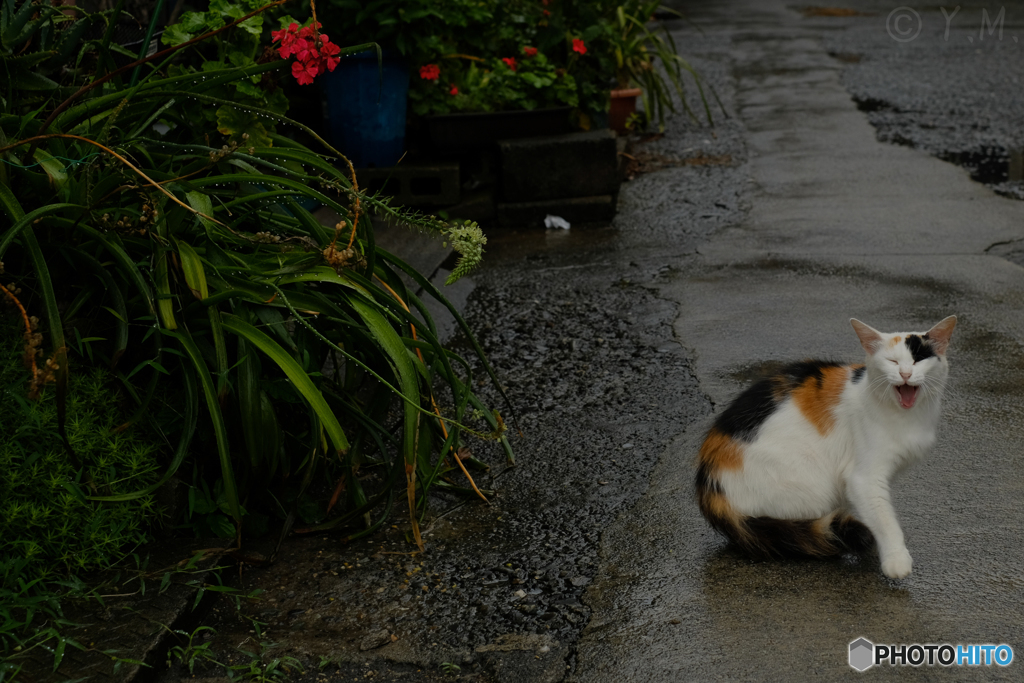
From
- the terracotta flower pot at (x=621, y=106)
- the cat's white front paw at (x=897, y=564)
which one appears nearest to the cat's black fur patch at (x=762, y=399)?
the cat's white front paw at (x=897, y=564)

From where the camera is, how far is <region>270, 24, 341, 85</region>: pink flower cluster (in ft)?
8.57

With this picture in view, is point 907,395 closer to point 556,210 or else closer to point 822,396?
point 822,396

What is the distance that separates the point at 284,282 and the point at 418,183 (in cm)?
270

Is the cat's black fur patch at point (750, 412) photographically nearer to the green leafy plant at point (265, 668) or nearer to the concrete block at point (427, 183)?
the green leafy plant at point (265, 668)

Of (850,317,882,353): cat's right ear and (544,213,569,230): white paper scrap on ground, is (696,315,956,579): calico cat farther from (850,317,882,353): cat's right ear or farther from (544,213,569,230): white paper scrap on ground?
(544,213,569,230): white paper scrap on ground

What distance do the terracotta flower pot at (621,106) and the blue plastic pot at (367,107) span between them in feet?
8.05

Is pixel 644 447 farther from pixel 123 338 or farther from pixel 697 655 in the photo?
pixel 123 338

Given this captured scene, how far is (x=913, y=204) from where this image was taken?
18.1 ft

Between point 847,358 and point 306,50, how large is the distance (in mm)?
2313

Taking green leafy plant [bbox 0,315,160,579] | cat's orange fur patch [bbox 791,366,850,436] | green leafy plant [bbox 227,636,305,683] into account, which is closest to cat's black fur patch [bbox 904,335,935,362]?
cat's orange fur patch [bbox 791,366,850,436]

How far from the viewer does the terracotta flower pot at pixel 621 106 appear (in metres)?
6.98

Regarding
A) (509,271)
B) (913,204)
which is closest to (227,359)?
(509,271)

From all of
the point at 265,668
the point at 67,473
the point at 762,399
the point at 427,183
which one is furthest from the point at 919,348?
the point at 427,183

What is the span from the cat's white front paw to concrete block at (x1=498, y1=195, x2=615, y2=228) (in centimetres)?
349
